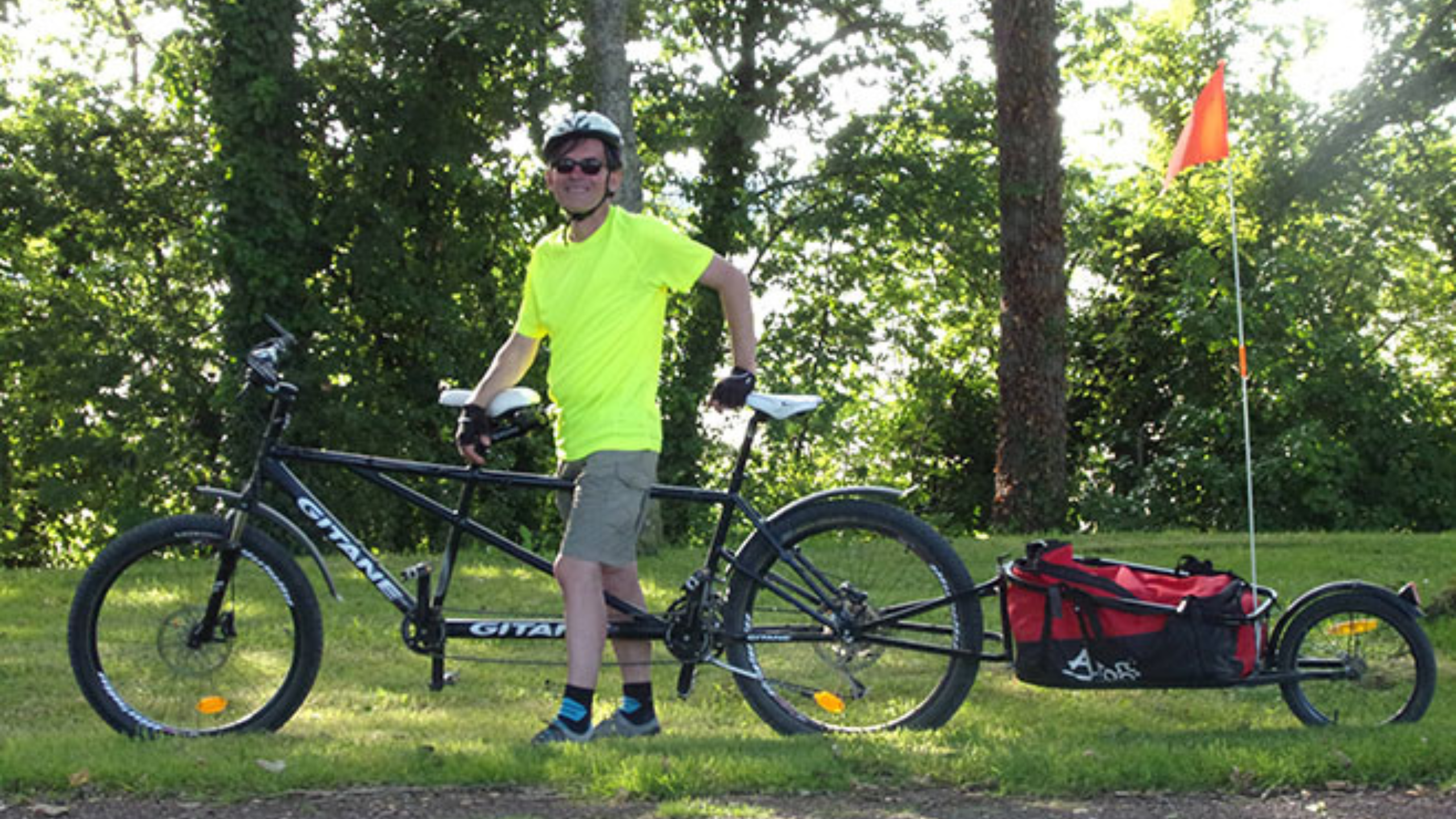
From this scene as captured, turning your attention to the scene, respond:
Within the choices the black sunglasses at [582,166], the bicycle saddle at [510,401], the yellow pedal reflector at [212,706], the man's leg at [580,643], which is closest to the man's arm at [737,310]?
the black sunglasses at [582,166]

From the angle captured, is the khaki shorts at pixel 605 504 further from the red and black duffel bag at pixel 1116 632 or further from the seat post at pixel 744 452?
the red and black duffel bag at pixel 1116 632

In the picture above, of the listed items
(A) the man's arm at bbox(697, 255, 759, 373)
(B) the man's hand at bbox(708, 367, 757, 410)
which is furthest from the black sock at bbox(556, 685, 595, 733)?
(A) the man's arm at bbox(697, 255, 759, 373)

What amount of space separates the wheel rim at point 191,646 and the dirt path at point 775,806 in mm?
859

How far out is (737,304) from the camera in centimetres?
498

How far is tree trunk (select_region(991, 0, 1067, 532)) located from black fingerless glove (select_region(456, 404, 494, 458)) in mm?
11365

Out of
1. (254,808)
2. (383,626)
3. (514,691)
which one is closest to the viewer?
(254,808)

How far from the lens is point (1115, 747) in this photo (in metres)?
4.82

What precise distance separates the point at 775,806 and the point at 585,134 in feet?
7.45

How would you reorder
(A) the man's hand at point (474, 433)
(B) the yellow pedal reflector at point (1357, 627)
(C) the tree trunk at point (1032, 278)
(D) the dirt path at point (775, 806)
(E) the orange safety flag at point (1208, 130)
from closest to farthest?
(D) the dirt path at point (775, 806), (A) the man's hand at point (474, 433), (B) the yellow pedal reflector at point (1357, 627), (E) the orange safety flag at point (1208, 130), (C) the tree trunk at point (1032, 278)

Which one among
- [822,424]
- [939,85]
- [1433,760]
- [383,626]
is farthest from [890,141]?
[1433,760]

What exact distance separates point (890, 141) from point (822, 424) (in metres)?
4.11

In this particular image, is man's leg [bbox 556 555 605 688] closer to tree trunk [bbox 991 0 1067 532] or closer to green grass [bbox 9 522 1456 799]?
green grass [bbox 9 522 1456 799]

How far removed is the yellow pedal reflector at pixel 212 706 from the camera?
5152 millimetres

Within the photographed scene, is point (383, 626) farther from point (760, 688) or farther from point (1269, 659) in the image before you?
point (1269, 659)
